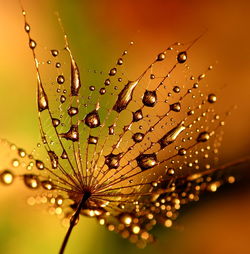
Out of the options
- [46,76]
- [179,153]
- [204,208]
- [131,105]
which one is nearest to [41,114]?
[46,76]

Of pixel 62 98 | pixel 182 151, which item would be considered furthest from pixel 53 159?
pixel 182 151

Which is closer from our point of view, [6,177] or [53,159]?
[6,177]

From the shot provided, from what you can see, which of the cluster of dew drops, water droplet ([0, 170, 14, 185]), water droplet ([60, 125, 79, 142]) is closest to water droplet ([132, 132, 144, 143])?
the cluster of dew drops

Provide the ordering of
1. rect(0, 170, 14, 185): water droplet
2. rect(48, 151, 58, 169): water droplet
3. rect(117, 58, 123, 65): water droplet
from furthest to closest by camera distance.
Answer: rect(117, 58, 123, 65): water droplet
rect(48, 151, 58, 169): water droplet
rect(0, 170, 14, 185): water droplet

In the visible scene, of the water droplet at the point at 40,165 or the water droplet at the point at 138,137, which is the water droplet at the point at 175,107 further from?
the water droplet at the point at 40,165

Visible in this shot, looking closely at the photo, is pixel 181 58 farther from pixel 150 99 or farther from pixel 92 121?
pixel 92 121

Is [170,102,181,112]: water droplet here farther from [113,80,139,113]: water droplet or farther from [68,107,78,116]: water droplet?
[68,107,78,116]: water droplet
